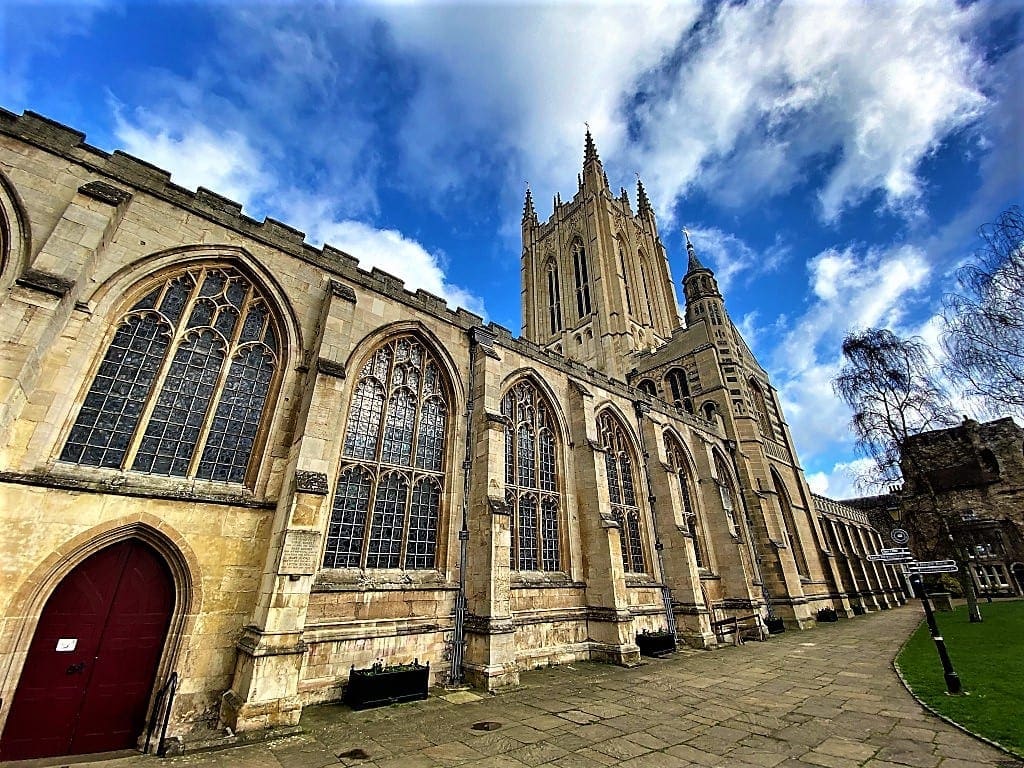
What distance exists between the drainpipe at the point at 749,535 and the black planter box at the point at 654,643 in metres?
9.54

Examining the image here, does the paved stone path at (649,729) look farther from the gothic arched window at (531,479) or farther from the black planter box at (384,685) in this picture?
the gothic arched window at (531,479)

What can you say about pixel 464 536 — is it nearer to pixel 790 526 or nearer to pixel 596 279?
pixel 790 526

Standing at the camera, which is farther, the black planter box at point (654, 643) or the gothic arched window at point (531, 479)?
the black planter box at point (654, 643)

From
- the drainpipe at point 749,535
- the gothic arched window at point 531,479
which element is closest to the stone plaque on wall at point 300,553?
the gothic arched window at point 531,479

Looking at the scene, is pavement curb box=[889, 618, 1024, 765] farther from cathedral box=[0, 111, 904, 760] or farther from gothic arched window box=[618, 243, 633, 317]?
gothic arched window box=[618, 243, 633, 317]

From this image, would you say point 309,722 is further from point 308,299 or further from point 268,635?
point 308,299

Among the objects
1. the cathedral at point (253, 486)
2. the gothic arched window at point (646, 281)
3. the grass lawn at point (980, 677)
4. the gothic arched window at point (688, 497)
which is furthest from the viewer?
the gothic arched window at point (646, 281)

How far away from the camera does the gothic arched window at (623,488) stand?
15.6 m

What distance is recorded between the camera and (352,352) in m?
10.2

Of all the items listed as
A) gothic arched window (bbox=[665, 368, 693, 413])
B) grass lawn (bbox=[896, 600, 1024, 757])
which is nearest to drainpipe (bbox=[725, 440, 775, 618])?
gothic arched window (bbox=[665, 368, 693, 413])

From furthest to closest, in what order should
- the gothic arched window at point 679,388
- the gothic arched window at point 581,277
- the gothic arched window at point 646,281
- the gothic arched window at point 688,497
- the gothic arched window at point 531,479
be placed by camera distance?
the gothic arched window at point 646,281
the gothic arched window at point 581,277
the gothic arched window at point 679,388
the gothic arched window at point 688,497
the gothic arched window at point 531,479

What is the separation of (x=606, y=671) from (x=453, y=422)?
7.68 metres

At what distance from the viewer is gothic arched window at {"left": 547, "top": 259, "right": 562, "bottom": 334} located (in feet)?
129

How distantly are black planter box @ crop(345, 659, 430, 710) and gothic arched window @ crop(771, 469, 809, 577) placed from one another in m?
21.4
